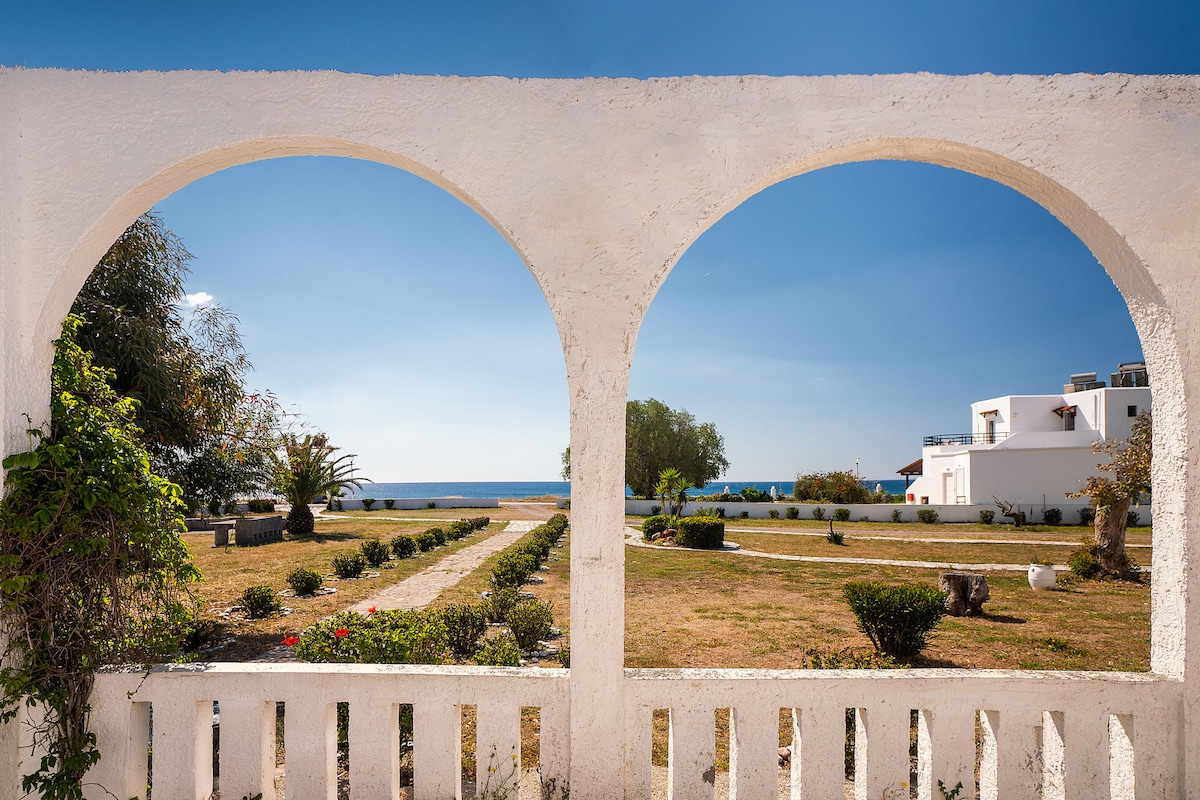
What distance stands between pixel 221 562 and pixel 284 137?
46.0ft

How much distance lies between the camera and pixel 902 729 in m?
2.65

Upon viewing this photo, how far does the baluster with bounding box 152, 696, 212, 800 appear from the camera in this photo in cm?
266

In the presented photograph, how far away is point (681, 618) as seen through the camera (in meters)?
8.77

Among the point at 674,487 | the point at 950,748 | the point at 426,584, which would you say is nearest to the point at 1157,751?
the point at 950,748

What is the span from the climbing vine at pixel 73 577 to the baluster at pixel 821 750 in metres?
2.93

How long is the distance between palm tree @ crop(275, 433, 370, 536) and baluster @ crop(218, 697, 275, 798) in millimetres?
18298

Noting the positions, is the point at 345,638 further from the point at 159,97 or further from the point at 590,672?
the point at 159,97

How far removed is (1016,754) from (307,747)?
10.3 ft

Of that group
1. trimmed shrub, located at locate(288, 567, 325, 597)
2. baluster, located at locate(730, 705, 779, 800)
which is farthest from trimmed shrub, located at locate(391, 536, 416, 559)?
baluster, located at locate(730, 705, 779, 800)

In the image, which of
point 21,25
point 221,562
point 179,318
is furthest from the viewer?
point 221,562

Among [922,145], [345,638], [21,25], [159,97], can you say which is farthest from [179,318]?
[922,145]

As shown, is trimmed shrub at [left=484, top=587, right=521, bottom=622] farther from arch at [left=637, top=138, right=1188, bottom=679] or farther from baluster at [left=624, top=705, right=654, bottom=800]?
arch at [left=637, top=138, right=1188, bottom=679]

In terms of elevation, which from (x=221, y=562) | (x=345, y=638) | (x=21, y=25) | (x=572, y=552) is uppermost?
(x=21, y=25)

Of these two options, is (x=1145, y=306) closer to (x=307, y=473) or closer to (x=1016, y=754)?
(x=1016, y=754)
